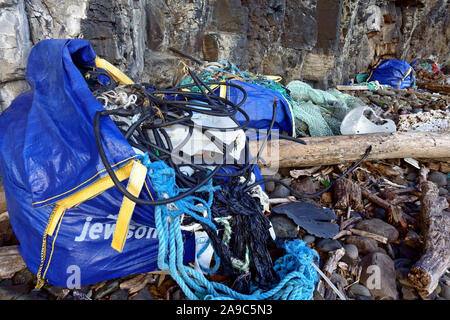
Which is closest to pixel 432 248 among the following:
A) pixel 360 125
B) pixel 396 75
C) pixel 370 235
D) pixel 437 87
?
pixel 370 235

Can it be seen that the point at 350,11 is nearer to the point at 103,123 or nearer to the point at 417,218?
the point at 417,218

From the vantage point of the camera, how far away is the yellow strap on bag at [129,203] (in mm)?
1318

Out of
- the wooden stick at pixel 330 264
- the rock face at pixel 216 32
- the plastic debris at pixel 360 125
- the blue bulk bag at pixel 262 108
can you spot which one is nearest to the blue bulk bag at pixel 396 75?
the rock face at pixel 216 32

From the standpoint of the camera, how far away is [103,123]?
1406mm

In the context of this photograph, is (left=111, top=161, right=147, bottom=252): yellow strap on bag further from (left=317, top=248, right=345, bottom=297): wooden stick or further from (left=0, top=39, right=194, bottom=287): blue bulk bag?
(left=317, top=248, right=345, bottom=297): wooden stick

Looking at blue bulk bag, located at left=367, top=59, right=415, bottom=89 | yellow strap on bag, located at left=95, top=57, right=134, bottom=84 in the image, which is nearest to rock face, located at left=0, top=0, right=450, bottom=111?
yellow strap on bag, located at left=95, top=57, right=134, bottom=84

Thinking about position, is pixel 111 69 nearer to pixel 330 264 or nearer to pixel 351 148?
pixel 330 264

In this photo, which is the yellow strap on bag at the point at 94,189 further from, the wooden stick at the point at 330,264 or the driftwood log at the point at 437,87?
the driftwood log at the point at 437,87

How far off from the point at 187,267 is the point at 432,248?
5.29 feet

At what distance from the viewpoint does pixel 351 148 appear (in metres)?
2.74

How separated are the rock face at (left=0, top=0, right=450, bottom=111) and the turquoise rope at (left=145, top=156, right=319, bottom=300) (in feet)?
5.63

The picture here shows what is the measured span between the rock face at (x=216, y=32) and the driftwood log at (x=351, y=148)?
2.00 meters

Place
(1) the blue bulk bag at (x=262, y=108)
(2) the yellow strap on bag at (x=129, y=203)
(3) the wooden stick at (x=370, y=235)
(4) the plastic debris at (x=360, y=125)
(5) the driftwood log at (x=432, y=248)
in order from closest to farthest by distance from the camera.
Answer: (2) the yellow strap on bag at (x=129, y=203)
(5) the driftwood log at (x=432, y=248)
(3) the wooden stick at (x=370, y=235)
(1) the blue bulk bag at (x=262, y=108)
(4) the plastic debris at (x=360, y=125)

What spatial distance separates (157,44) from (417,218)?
3743 millimetres
